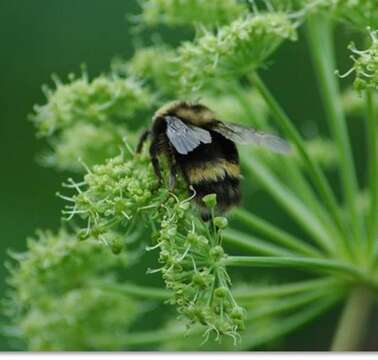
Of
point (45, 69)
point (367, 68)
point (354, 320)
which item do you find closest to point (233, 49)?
point (367, 68)

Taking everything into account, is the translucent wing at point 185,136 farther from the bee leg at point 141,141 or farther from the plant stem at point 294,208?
the plant stem at point 294,208

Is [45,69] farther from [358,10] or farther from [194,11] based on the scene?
[358,10]

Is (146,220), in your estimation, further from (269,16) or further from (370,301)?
(370,301)

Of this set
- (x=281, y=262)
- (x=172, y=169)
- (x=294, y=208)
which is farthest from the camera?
(x=294, y=208)

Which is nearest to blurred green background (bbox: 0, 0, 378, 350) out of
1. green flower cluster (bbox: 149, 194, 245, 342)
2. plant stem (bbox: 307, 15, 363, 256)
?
plant stem (bbox: 307, 15, 363, 256)

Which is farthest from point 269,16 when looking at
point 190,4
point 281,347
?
point 281,347

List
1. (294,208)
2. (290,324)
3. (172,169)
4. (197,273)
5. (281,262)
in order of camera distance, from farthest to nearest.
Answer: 1. (290,324)
2. (294,208)
3. (172,169)
4. (281,262)
5. (197,273)

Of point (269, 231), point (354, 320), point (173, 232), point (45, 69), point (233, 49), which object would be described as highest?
point (45, 69)
